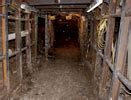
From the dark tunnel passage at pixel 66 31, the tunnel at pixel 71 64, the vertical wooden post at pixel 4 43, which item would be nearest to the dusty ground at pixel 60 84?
the tunnel at pixel 71 64

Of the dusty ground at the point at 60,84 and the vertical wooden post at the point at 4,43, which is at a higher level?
the vertical wooden post at the point at 4,43

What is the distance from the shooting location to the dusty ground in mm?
5164

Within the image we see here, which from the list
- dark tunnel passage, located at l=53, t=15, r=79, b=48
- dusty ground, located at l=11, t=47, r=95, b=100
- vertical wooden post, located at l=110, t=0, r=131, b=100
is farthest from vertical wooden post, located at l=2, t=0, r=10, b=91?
dark tunnel passage, located at l=53, t=15, r=79, b=48

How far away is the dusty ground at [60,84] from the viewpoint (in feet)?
16.9

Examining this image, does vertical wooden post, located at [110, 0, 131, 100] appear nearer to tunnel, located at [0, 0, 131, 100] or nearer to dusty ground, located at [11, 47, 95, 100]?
tunnel, located at [0, 0, 131, 100]

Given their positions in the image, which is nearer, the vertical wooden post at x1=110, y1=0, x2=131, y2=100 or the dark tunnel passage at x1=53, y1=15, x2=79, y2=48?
the vertical wooden post at x1=110, y1=0, x2=131, y2=100

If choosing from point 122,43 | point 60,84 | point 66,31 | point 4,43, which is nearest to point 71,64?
point 60,84

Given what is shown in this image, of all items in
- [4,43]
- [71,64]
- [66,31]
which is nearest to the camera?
[4,43]

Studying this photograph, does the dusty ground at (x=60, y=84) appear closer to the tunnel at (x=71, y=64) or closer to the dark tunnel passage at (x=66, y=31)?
the tunnel at (x=71, y=64)

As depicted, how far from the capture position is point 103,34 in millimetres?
4910

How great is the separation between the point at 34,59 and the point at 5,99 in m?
3.78

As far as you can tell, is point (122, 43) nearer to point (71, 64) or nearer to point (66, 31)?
point (71, 64)

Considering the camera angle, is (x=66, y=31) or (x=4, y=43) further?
(x=66, y=31)

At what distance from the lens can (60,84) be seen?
6.16 m
